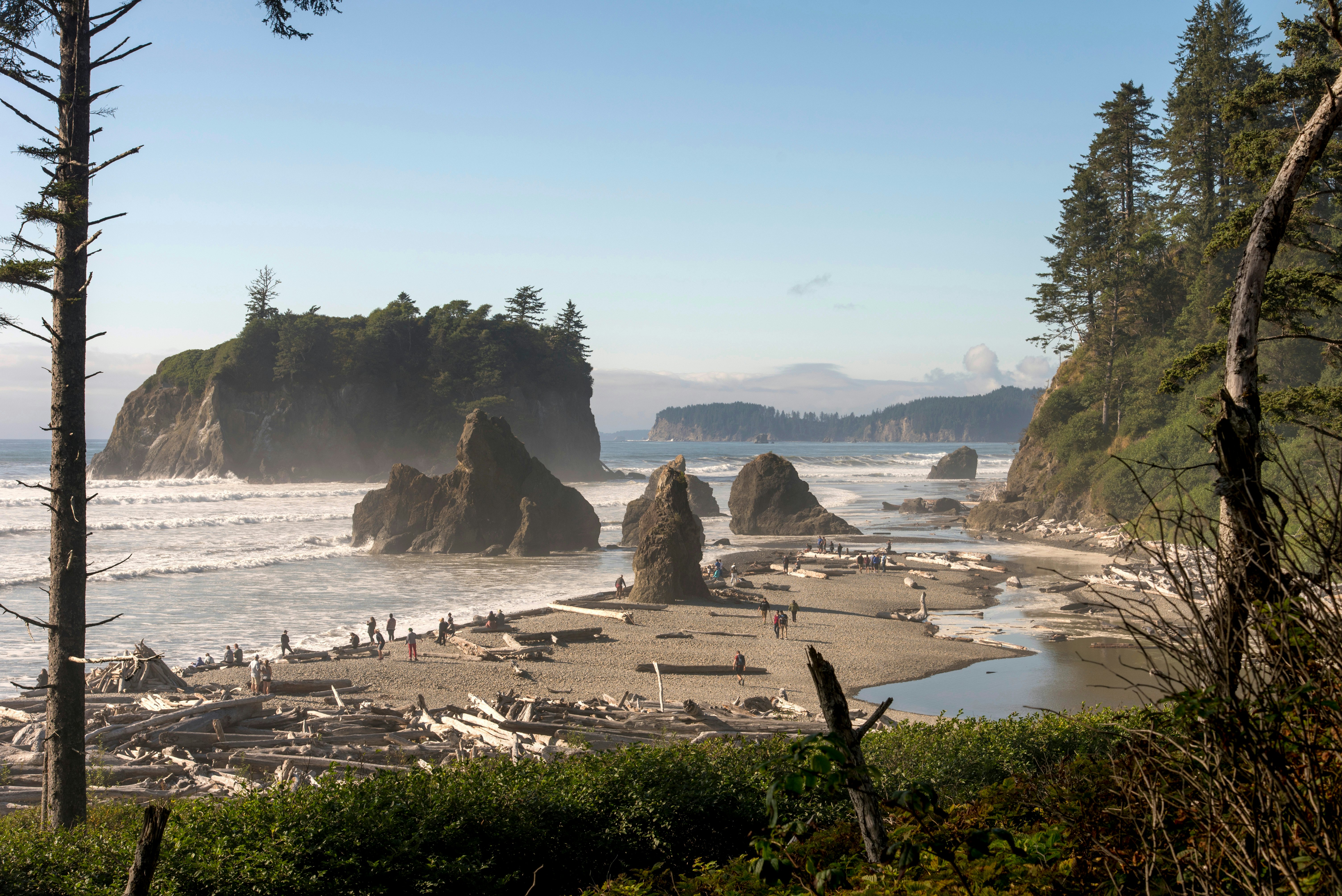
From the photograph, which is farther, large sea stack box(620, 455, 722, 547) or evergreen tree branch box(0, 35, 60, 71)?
large sea stack box(620, 455, 722, 547)

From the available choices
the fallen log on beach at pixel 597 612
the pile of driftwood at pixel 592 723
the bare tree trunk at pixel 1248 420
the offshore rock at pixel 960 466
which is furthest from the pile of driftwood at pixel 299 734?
the offshore rock at pixel 960 466

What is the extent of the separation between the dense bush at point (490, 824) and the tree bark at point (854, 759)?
1755 millimetres

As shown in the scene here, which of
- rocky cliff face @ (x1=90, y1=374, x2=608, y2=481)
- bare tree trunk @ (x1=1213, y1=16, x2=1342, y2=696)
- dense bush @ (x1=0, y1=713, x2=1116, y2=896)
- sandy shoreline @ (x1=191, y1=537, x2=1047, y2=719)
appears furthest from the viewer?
rocky cliff face @ (x1=90, y1=374, x2=608, y2=481)

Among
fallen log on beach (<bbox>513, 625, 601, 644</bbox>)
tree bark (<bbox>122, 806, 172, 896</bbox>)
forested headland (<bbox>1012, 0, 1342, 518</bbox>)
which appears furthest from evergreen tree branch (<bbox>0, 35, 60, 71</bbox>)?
forested headland (<bbox>1012, 0, 1342, 518</bbox>)

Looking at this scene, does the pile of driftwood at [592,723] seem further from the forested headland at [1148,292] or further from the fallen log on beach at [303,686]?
the forested headland at [1148,292]

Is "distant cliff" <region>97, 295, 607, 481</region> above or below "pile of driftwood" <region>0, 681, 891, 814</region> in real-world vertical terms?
above

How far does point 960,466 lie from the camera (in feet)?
382

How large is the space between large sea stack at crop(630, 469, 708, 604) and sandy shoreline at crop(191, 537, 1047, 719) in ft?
3.40

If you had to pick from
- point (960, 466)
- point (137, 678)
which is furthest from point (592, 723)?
point (960, 466)

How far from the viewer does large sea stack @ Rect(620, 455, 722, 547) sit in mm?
40125

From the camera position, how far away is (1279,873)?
305cm

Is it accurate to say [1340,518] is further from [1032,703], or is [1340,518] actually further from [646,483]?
[646,483]

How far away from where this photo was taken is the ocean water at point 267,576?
25.6 m

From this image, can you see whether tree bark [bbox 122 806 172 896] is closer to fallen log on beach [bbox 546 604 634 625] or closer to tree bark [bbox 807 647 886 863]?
tree bark [bbox 807 647 886 863]
